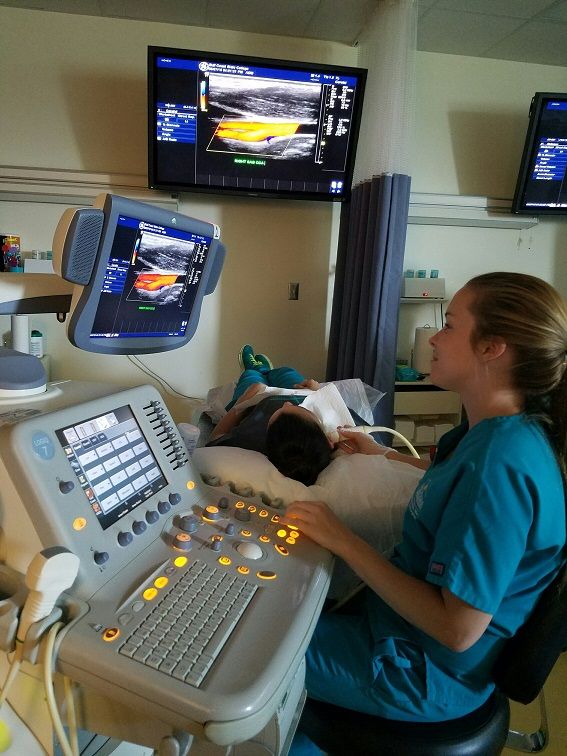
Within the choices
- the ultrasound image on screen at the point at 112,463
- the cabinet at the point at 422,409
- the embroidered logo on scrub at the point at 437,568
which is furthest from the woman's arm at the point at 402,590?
the cabinet at the point at 422,409

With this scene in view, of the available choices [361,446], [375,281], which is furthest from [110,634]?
[375,281]

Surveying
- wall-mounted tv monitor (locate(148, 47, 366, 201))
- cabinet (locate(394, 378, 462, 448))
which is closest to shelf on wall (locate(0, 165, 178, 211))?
wall-mounted tv monitor (locate(148, 47, 366, 201))

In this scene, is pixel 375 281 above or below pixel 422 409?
above

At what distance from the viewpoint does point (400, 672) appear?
841mm

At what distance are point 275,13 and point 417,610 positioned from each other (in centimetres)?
275

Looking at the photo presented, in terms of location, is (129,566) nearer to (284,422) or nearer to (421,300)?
(284,422)

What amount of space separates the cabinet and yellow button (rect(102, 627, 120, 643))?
2.35m

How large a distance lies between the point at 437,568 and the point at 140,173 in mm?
2564

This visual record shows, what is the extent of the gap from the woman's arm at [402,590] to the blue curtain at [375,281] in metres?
1.66

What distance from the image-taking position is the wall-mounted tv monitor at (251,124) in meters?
2.35

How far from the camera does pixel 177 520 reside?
0.81m

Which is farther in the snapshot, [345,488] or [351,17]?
[351,17]

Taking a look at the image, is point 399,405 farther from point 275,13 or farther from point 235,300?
point 275,13

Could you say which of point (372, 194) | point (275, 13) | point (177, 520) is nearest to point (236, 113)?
point (275, 13)
